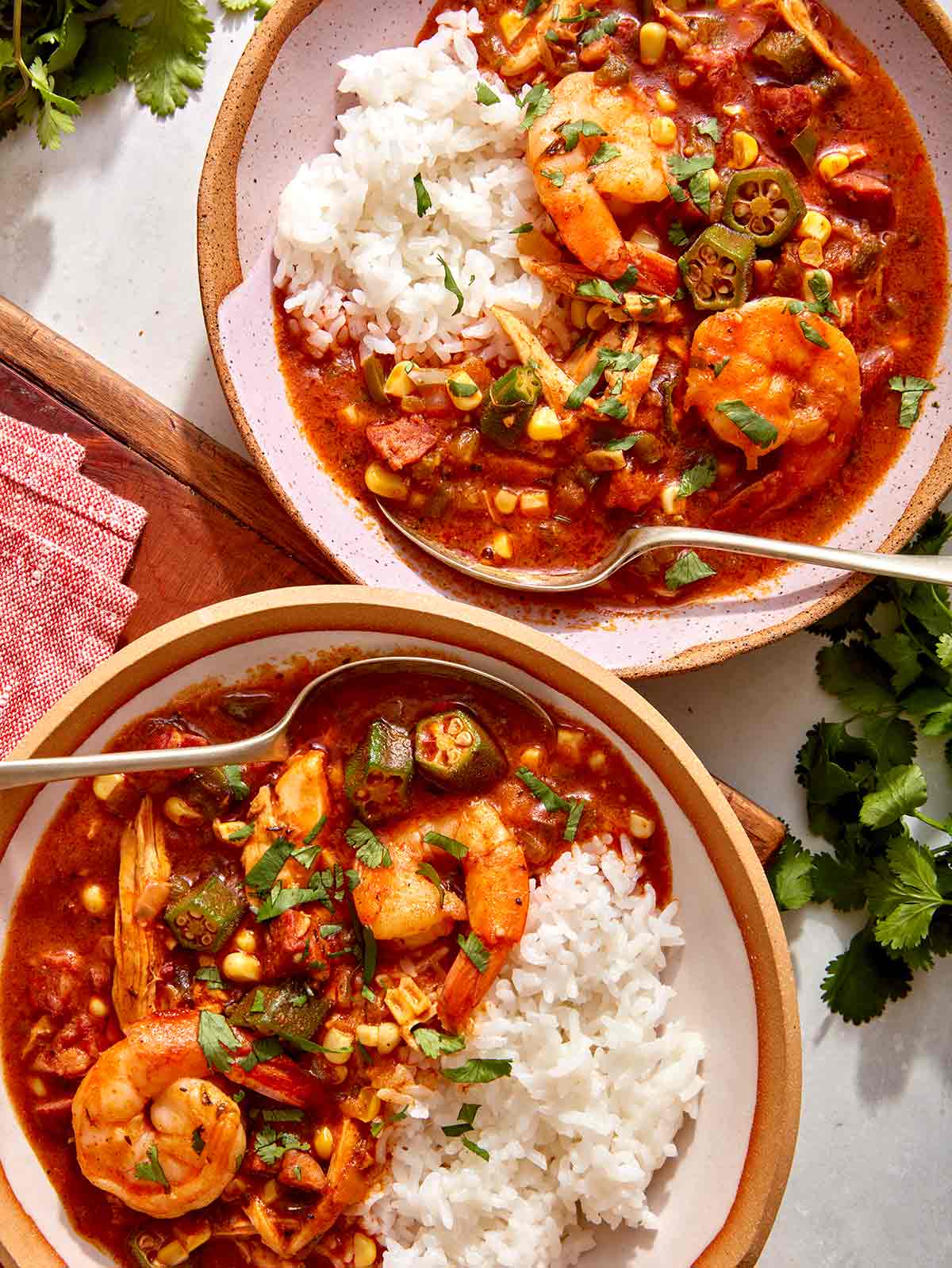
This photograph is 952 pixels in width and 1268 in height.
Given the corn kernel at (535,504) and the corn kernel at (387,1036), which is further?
the corn kernel at (535,504)

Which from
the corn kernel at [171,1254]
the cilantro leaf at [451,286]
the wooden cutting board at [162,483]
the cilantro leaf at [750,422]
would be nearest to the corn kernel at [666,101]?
the cilantro leaf at [451,286]

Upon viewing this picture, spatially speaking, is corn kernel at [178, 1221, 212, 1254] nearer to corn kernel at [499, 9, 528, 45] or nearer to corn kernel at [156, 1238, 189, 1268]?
corn kernel at [156, 1238, 189, 1268]

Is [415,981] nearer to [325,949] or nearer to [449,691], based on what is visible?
[325,949]

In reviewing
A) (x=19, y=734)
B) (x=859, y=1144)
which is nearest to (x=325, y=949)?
(x=19, y=734)

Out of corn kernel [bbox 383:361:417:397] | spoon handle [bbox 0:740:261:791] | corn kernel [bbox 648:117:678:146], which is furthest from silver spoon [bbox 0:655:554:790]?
corn kernel [bbox 648:117:678:146]

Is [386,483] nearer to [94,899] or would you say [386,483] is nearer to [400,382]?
[400,382]

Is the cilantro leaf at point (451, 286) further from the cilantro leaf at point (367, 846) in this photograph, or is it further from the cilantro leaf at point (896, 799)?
the cilantro leaf at point (896, 799)
